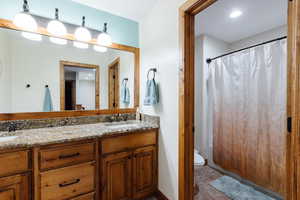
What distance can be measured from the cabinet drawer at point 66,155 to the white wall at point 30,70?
2.16ft

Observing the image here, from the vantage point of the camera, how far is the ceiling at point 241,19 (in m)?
1.55

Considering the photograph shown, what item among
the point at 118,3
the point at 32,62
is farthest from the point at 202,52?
the point at 32,62

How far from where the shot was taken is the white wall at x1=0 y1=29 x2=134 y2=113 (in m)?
1.37

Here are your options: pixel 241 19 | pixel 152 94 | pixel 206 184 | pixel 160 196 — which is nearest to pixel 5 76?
pixel 152 94

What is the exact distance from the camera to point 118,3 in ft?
5.56

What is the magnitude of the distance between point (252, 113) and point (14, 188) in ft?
8.40

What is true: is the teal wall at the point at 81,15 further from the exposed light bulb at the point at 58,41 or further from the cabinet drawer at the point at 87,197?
the cabinet drawer at the point at 87,197

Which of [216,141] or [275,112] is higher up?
[275,112]

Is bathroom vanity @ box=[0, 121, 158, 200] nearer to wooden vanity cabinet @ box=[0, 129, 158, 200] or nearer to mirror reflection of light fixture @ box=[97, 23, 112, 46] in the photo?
wooden vanity cabinet @ box=[0, 129, 158, 200]

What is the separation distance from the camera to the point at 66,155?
1120 mm

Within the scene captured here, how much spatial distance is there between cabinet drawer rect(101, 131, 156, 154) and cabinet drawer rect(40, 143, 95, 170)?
0.13 metres

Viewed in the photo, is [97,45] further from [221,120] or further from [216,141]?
[216,141]

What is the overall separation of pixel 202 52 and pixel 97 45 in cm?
173

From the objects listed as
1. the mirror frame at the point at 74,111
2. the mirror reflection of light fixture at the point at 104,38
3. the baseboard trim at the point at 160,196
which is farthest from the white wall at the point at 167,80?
the mirror reflection of light fixture at the point at 104,38
